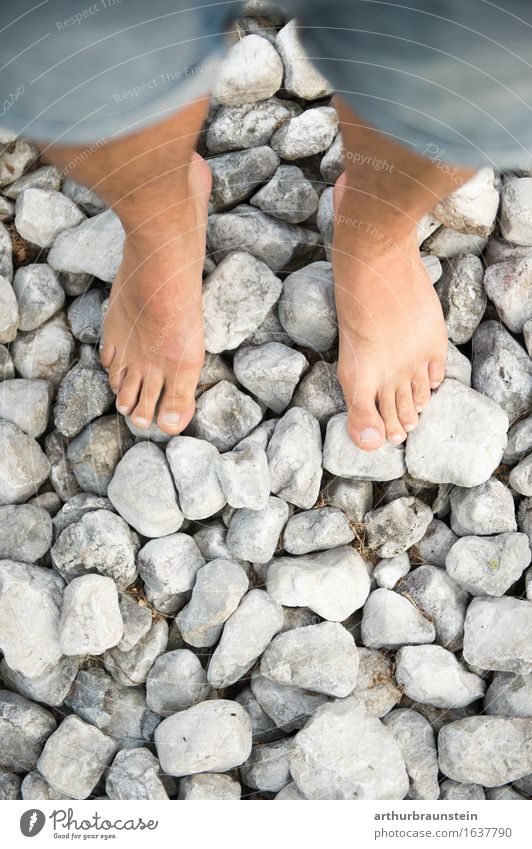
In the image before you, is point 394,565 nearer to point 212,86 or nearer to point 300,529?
point 300,529

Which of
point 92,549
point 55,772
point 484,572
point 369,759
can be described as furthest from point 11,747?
point 484,572

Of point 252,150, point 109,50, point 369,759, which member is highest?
point 109,50

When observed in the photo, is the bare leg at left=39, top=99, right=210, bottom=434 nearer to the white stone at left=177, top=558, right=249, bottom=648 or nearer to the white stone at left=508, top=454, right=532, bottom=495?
the white stone at left=177, top=558, right=249, bottom=648

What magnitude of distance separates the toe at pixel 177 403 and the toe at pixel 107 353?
0.07 m

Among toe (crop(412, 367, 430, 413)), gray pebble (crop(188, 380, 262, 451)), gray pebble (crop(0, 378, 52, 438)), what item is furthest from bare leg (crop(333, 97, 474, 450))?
gray pebble (crop(0, 378, 52, 438))

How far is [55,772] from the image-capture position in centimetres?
73

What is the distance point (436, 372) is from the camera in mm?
816

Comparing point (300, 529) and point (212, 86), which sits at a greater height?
point (212, 86)

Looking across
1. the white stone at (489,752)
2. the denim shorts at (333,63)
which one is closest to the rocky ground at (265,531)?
the white stone at (489,752)

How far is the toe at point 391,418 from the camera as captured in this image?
31.7 inches

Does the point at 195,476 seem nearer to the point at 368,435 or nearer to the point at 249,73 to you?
the point at 368,435

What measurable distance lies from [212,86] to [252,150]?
8 cm

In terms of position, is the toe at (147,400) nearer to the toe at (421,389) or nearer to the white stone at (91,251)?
the white stone at (91,251)
